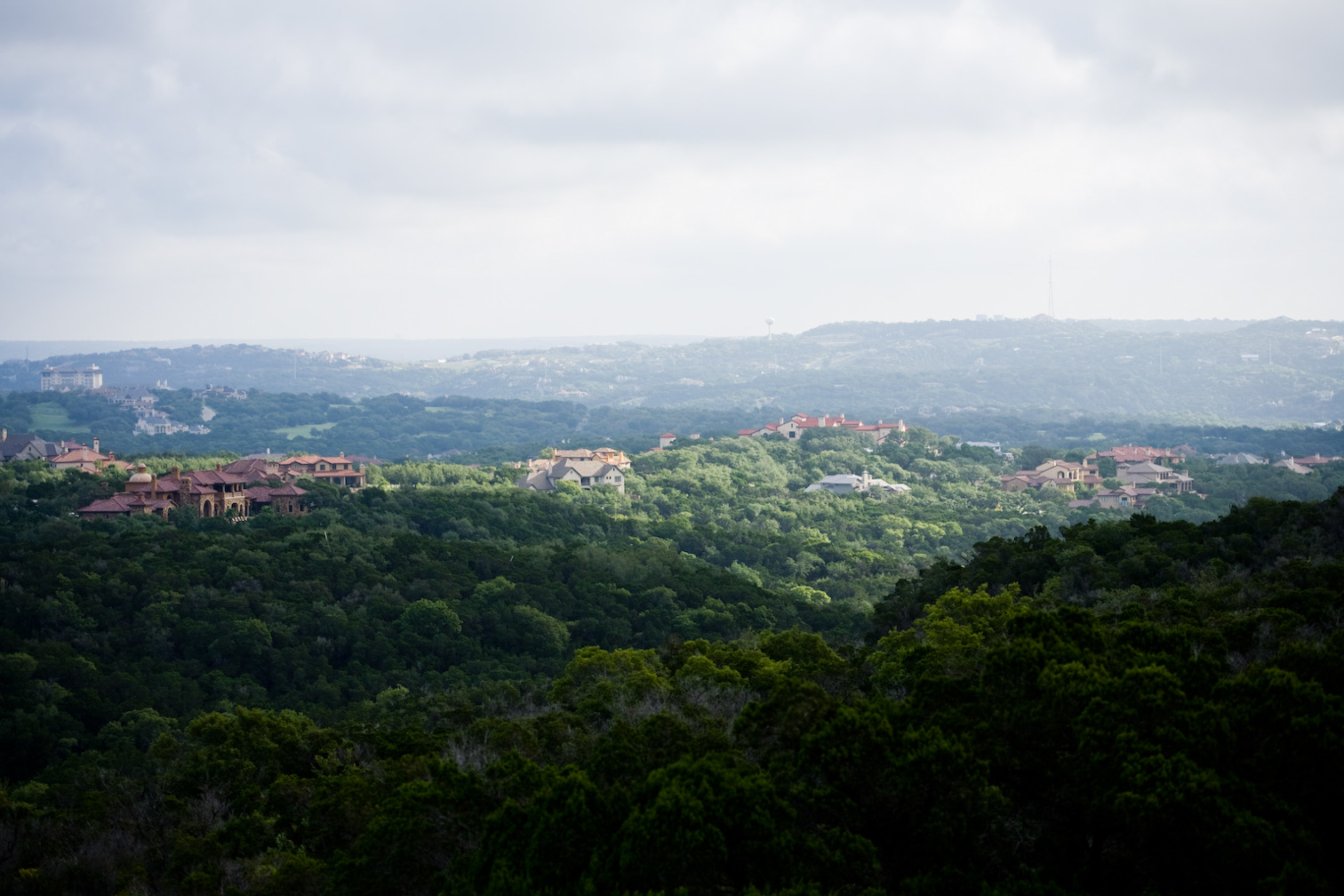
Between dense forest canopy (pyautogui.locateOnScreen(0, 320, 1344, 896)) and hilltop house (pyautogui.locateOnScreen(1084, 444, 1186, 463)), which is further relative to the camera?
hilltop house (pyautogui.locateOnScreen(1084, 444, 1186, 463))

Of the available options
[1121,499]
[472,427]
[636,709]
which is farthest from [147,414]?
[636,709]

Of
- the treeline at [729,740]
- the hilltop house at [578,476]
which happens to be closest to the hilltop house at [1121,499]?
the hilltop house at [578,476]

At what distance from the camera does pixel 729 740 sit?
16.9 meters

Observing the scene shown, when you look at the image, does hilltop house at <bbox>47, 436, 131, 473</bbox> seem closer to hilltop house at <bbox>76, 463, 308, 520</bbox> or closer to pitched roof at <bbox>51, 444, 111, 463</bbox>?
pitched roof at <bbox>51, 444, 111, 463</bbox>

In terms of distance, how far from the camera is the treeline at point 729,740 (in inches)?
A: 524

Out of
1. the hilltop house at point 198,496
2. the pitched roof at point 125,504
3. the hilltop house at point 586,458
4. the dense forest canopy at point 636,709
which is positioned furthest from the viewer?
the hilltop house at point 586,458

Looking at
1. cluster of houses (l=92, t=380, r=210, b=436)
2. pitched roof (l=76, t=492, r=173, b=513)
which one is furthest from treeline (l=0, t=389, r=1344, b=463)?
pitched roof (l=76, t=492, r=173, b=513)

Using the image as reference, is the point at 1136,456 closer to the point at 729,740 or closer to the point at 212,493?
the point at 212,493

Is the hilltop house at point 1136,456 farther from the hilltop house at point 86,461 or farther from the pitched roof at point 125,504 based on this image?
the pitched roof at point 125,504

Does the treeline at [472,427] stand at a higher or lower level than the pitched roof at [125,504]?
lower

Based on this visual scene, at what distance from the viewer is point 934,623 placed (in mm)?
24281

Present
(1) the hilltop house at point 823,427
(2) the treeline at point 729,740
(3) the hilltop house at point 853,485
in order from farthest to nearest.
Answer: (1) the hilltop house at point 823,427
(3) the hilltop house at point 853,485
(2) the treeline at point 729,740

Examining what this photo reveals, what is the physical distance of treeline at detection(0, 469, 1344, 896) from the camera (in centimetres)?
1330

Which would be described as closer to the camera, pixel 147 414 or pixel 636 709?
pixel 636 709
